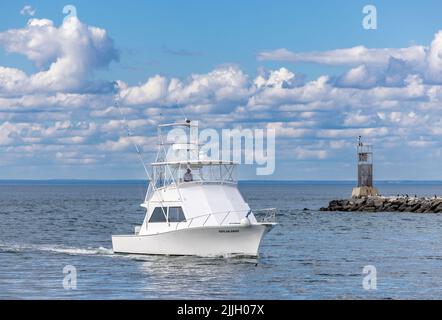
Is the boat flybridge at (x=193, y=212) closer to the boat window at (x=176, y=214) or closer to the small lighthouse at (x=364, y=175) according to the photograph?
the boat window at (x=176, y=214)

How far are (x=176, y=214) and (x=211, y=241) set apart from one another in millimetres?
2408

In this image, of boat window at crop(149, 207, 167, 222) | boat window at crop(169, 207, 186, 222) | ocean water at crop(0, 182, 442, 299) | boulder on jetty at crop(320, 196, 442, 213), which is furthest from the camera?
boulder on jetty at crop(320, 196, 442, 213)

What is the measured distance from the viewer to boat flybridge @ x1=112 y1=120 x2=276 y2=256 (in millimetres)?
42125

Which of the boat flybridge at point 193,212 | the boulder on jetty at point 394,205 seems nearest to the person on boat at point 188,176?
the boat flybridge at point 193,212

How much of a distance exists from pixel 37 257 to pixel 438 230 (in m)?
38.9

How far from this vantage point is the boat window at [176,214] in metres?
43.2

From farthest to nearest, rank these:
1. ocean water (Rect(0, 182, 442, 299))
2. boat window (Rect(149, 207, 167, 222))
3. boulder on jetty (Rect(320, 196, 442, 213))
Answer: boulder on jetty (Rect(320, 196, 442, 213)), boat window (Rect(149, 207, 167, 222)), ocean water (Rect(0, 182, 442, 299))

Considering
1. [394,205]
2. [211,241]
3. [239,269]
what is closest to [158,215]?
[211,241]

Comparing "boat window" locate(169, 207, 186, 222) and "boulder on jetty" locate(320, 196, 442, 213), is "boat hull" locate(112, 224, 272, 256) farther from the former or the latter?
"boulder on jetty" locate(320, 196, 442, 213)

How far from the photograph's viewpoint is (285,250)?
174ft

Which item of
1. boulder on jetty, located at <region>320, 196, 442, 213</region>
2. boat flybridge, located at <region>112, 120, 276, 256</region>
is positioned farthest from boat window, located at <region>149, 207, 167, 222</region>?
boulder on jetty, located at <region>320, 196, 442, 213</region>

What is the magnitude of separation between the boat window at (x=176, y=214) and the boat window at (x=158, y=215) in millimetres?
417
